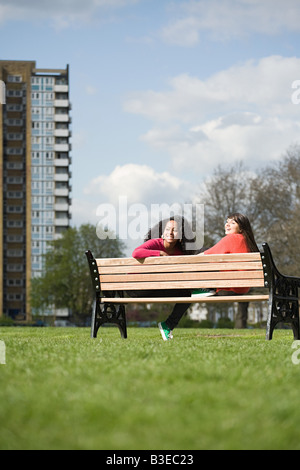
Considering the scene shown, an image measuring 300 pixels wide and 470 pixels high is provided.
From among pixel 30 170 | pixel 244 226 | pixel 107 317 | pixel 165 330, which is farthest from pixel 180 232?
pixel 30 170

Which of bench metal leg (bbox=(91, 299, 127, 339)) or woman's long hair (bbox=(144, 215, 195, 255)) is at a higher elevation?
woman's long hair (bbox=(144, 215, 195, 255))

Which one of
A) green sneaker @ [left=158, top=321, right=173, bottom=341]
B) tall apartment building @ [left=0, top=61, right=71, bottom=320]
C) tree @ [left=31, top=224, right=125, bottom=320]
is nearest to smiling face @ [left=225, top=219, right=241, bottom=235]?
green sneaker @ [left=158, top=321, right=173, bottom=341]

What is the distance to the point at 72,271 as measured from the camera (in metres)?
70.0

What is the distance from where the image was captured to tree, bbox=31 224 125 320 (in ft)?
229

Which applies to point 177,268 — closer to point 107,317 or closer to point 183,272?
point 183,272

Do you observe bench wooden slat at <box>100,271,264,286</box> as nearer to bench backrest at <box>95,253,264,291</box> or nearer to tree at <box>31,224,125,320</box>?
bench backrest at <box>95,253,264,291</box>

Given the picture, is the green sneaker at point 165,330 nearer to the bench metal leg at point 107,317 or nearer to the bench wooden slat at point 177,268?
the bench metal leg at point 107,317

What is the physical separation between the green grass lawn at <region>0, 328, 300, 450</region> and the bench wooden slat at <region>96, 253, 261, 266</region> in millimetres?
3915

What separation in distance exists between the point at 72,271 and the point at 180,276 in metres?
60.6

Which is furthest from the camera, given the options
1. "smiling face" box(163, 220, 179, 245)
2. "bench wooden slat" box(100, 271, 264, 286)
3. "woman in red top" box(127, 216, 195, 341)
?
"smiling face" box(163, 220, 179, 245)

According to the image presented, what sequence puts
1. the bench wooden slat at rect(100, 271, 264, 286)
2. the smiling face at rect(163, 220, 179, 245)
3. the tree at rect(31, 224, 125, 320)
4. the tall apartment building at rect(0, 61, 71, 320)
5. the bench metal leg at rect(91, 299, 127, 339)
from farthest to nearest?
1. the tall apartment building at rect(0, 61, 71, 320)
2. the tree at rect(31, 224, 125, 320)
3. the bench metal leg at rect(91, 299, 127, 339)
4. the smiling face at rect(163, 220, 179, 245)
5. the bench wooden slat at rect(100, 271, 264, 286)

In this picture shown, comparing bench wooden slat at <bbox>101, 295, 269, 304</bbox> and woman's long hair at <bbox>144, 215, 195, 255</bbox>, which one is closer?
bench wooden slat at <bbox>101, 295, 269, 304</bbox>
